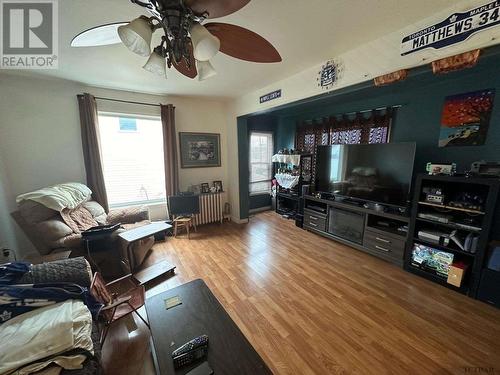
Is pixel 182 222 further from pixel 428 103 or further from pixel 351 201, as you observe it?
pixel 428 103

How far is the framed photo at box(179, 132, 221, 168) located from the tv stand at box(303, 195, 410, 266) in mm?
2071

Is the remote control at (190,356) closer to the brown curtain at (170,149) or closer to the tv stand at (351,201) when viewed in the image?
the tv stand at (351,201)

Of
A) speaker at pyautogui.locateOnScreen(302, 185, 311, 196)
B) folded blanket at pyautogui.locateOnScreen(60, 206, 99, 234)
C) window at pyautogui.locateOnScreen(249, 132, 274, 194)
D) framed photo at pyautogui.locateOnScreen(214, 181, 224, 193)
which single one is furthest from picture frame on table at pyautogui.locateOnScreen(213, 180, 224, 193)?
folded blanket at pyautogui.locateOnScreen(60, 206, 99, 234)

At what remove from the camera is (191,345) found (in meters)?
1.03

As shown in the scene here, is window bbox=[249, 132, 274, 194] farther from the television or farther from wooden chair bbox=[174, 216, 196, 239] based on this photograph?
wooden chair bbox=[174, 216, 196, 239]

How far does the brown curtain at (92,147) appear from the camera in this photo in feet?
8.96

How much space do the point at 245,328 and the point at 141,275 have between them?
1422 mm

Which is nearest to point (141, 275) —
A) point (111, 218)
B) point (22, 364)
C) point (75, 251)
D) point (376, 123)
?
point (75, 251)

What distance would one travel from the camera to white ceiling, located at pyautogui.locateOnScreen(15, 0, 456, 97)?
1.28 metres

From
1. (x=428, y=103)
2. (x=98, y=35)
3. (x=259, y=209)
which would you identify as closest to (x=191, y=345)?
(x=98, y=35)

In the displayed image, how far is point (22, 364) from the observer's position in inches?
35.6

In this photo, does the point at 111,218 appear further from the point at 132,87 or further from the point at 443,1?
the point at 443,1

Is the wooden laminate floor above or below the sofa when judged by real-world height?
below

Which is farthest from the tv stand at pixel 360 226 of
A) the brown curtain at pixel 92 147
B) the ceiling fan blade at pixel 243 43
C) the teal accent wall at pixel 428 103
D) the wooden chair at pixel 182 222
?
the brown curtain at pixel 92 147
